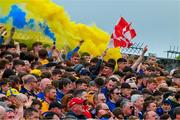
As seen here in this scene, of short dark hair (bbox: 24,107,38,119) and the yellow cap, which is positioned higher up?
the yellow cap

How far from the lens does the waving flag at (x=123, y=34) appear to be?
16.5 metres

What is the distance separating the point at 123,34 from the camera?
55.4ft

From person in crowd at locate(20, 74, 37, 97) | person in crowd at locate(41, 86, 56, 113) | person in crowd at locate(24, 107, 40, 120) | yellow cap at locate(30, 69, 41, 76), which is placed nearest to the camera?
person in crowd at locate(24, 107, 40, 120)

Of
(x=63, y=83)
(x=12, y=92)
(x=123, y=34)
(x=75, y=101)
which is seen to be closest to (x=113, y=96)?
Answer: (x=63, y=83)

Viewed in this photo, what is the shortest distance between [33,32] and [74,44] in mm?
1125

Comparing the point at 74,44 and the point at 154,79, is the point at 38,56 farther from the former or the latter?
the point at 74,44

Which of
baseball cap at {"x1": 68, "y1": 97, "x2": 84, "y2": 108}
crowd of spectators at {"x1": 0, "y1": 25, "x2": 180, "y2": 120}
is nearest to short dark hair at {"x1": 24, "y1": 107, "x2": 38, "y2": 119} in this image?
crowd of spectators at {"x1": 0, "y1": 25, "x2": 180, "y2": 120}

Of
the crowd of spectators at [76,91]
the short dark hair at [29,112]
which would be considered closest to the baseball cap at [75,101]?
the crowd of spectators at [76,91]

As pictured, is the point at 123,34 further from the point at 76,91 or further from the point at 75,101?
the point at 75,101

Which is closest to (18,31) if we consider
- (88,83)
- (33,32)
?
(33,32)

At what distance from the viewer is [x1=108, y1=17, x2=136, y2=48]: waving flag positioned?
16.5m

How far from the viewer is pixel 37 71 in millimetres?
11906

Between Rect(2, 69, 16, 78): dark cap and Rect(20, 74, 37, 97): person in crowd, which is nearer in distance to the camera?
Rect(20, 74, 37, 97): person in crowd

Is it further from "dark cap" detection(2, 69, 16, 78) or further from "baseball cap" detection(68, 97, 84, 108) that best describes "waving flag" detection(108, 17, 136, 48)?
"baseball cap" detection(68, 97, 84, 108)
